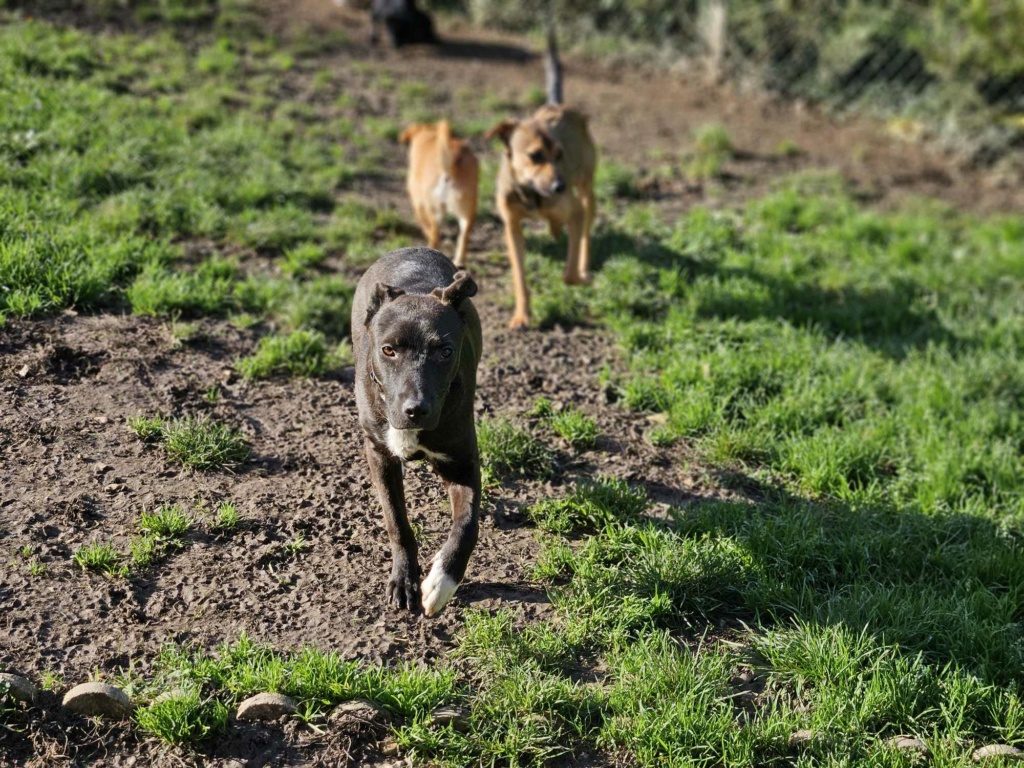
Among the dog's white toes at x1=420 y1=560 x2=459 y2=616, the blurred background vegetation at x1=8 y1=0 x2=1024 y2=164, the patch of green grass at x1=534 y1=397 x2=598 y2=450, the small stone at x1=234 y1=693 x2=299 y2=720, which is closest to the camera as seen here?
the small stone at x1=234 y1=693 x2=299 y2=720

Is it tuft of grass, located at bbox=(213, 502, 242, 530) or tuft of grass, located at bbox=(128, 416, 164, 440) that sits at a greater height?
tuft of grass, located at bbox=(128, 416, 164, 440)

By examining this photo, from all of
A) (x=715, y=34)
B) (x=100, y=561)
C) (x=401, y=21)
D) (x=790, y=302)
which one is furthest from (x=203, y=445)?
(x=715, y=34)

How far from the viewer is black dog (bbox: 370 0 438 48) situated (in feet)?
41.3

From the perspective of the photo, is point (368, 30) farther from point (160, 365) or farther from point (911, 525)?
point (911, 525)

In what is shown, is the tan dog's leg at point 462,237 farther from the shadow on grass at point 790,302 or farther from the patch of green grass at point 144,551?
the patch of green grass at point 144,551

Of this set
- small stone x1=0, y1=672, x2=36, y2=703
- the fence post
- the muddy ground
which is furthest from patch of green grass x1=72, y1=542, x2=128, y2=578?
the fence post

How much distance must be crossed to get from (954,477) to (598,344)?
2437 millimetres

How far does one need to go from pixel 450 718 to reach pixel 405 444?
3.68 feet

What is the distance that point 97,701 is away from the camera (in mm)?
3736

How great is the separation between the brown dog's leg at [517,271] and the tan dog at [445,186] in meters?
0.32

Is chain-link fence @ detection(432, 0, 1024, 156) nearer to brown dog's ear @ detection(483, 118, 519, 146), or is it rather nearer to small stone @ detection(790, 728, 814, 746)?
brown dog's ear @ detection(483, 118, 519, 146)

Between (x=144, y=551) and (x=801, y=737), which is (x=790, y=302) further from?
(x=144, y=551)

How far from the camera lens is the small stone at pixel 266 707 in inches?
151

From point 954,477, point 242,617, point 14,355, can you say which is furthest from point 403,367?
point 954,477
